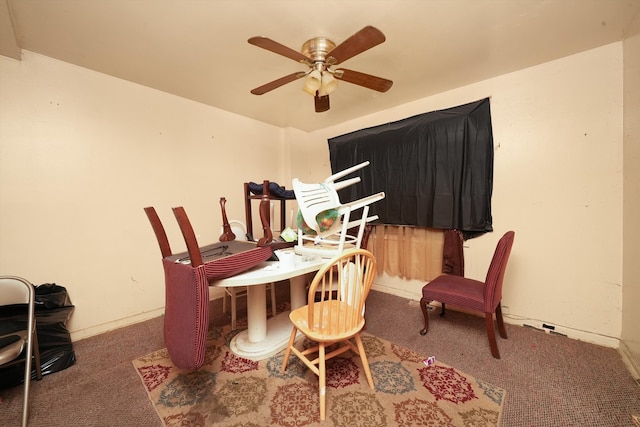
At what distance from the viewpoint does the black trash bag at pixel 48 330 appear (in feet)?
4.85

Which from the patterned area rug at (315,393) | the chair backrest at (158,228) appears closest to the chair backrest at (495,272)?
the patterned area rug at (315,393)

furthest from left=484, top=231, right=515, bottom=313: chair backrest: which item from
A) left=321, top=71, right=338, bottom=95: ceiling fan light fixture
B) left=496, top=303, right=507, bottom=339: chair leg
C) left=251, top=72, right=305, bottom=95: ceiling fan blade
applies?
left=251, top=72, right=305, bottom=95: ceiling fan blade

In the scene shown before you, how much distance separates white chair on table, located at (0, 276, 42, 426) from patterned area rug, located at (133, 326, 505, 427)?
527 mm

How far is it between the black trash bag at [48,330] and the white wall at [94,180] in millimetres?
161

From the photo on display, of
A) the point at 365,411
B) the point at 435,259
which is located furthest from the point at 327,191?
the point at 435,259

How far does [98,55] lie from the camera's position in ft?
6.15

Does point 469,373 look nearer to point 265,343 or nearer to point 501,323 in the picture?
point 501,323

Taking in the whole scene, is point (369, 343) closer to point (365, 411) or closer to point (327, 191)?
point (365, 411)

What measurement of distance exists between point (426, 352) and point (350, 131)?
8.86 ft

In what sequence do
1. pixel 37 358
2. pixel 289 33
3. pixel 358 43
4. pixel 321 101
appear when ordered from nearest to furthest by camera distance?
pixel 358 43 < pixel 37 358 < pixel 289 33 < pixel 321 101

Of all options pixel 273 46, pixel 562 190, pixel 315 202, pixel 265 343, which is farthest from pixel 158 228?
Answer: pixel 562 190

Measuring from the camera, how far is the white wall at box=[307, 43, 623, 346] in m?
1.79

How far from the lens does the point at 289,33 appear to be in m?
1.63

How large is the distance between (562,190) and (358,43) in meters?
2.05
